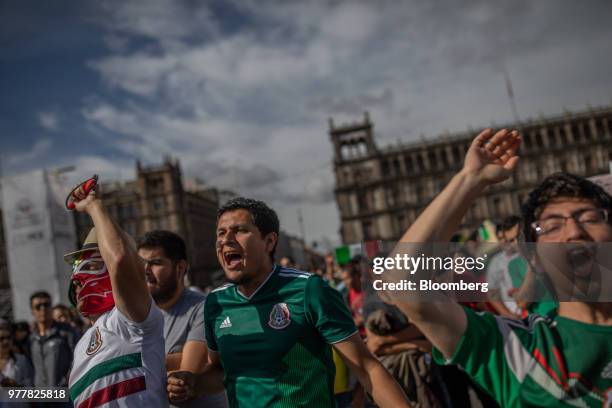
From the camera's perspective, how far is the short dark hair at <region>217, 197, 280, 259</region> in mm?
2545

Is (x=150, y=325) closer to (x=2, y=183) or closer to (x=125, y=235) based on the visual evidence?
(x=125, y=235)

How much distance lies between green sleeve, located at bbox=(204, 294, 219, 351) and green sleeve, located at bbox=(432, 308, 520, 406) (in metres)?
1.51

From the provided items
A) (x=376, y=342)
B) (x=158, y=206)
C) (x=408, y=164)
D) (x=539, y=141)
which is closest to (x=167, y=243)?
(x=376, y=342)

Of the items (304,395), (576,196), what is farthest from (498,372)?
(304,395)

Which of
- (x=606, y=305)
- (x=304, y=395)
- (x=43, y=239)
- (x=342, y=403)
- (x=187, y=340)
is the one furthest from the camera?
(x=43, y=239)

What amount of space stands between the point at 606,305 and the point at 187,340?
7.20 feet

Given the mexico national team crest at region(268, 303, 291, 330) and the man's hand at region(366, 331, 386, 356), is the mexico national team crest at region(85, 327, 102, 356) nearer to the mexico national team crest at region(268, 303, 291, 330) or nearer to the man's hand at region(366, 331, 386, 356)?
the mexico national team crest at region(268, 303, 291, 330)

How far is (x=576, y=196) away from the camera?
5.07ft

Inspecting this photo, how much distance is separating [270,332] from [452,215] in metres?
1.31

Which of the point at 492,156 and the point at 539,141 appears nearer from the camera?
the point at 492,156

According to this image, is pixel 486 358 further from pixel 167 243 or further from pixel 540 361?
pixel 167 243

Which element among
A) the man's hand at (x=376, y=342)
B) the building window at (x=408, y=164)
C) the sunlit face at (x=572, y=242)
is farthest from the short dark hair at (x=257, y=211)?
the building window at (x=408, y=164)

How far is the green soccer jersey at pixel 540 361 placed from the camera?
133 centimetres

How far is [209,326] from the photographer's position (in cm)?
260
